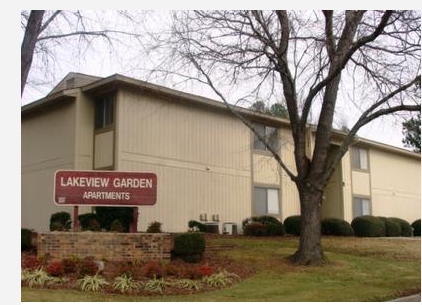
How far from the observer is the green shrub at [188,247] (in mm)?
15586

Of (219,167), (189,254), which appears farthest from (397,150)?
(189,254)

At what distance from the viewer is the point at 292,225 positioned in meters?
26.3

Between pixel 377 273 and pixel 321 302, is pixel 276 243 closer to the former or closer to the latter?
pixel 377 273

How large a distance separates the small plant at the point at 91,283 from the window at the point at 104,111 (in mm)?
10235

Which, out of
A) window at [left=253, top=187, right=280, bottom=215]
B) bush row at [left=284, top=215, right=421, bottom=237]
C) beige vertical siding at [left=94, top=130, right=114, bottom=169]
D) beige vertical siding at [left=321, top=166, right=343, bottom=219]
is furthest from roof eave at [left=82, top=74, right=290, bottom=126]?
beige vertical siding at [left=321, top=166, right=343, bottom=219]

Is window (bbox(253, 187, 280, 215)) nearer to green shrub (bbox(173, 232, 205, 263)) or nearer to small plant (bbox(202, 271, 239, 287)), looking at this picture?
green shrub (bbox(173, 232, 205, 263))

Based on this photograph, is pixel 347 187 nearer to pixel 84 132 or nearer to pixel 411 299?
pixel 84 132

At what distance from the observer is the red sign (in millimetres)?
15781

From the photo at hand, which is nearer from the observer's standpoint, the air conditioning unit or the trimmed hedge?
the trimmed hedge

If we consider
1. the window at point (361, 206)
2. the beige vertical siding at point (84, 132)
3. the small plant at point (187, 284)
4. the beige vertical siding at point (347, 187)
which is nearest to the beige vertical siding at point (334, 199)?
the beige vertical siding at point (347, 187)

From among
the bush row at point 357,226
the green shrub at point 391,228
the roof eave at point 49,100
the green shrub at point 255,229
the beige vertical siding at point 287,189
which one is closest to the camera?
the roof eave at point 49,100

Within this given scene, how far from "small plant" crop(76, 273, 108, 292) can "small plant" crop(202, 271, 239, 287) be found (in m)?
2.25

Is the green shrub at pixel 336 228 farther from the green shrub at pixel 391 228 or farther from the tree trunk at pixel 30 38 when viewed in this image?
the tree trunk at pixel 30 38

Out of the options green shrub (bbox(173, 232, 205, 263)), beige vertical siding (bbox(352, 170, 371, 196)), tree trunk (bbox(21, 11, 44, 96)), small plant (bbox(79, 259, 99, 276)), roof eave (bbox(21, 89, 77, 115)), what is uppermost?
roof eave (bbox(21, 89, 77, 115))
